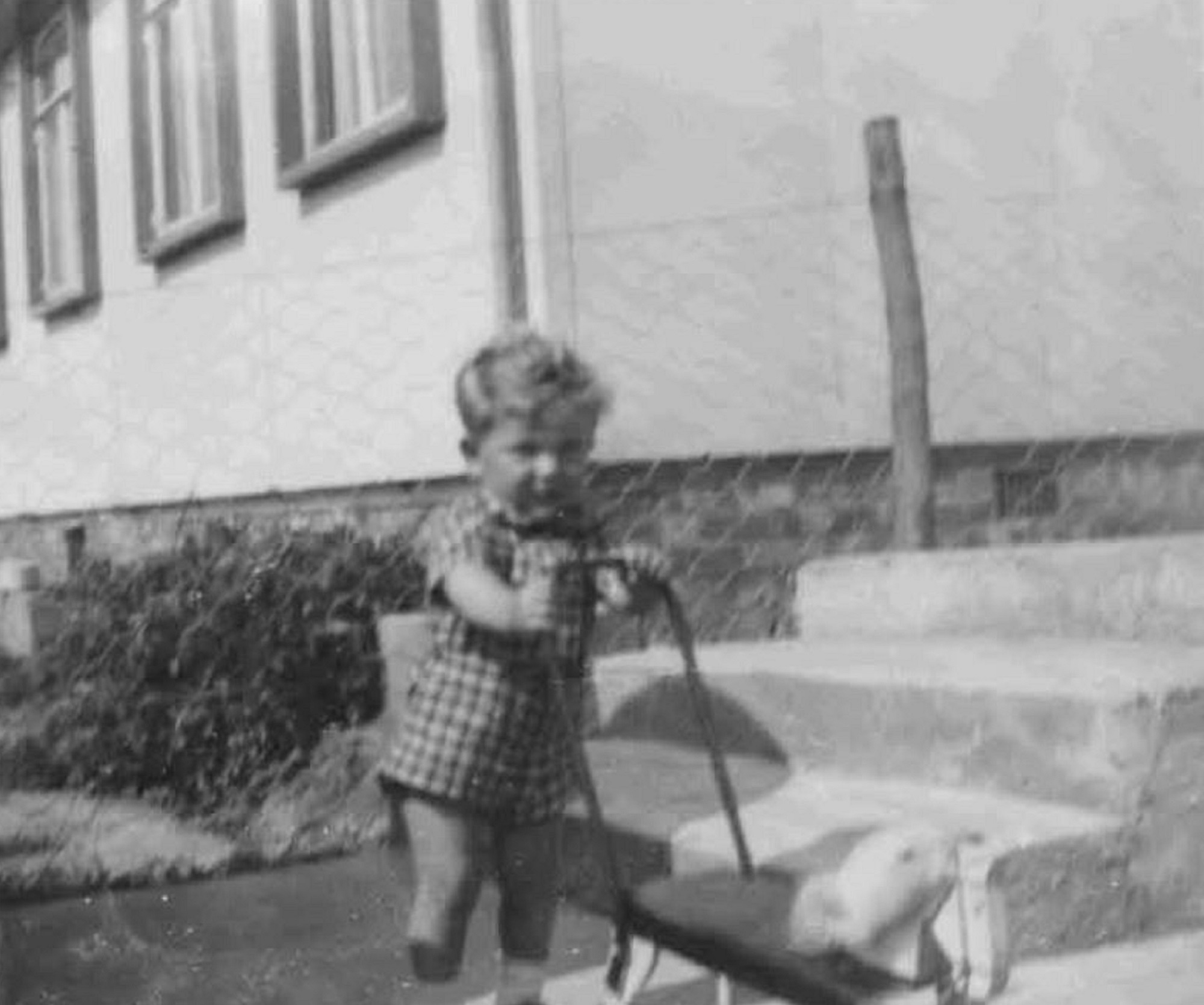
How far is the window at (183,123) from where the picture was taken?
1.60 m

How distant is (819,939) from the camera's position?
153 centimetres

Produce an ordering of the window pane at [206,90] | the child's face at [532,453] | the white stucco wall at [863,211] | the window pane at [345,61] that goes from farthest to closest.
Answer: the white stucco wall at [863,211]
the window pane at [345,61]
the window pane at [206,90]
the child's face at [532,453]

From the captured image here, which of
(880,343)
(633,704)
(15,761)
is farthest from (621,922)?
(880,343)

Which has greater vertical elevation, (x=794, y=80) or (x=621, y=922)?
(x=794, y=80)

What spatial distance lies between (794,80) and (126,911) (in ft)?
5.02

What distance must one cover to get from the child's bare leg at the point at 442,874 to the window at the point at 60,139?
2.24 ft

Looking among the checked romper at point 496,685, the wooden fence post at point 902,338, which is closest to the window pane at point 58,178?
the checked romper at point 496,685

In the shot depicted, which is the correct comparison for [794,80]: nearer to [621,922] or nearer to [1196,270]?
[1196,270]

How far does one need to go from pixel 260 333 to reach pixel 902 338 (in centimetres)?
121

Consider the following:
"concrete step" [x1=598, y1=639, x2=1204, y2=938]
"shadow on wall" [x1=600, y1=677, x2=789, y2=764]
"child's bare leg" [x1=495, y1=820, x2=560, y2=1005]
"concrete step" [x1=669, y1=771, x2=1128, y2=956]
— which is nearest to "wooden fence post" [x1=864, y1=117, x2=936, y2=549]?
"concrete step" [x1=598, y1=639, x2=1204, y2=938]

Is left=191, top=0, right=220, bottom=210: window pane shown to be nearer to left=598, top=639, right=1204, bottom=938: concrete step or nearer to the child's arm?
the child's arm

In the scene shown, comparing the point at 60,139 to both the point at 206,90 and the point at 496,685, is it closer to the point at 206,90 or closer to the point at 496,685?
the point at 206,90

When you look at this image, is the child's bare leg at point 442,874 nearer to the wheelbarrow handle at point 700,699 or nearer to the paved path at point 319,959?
the paved path at point 319,959

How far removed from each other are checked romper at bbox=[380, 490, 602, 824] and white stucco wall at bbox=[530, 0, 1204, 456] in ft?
1.46
